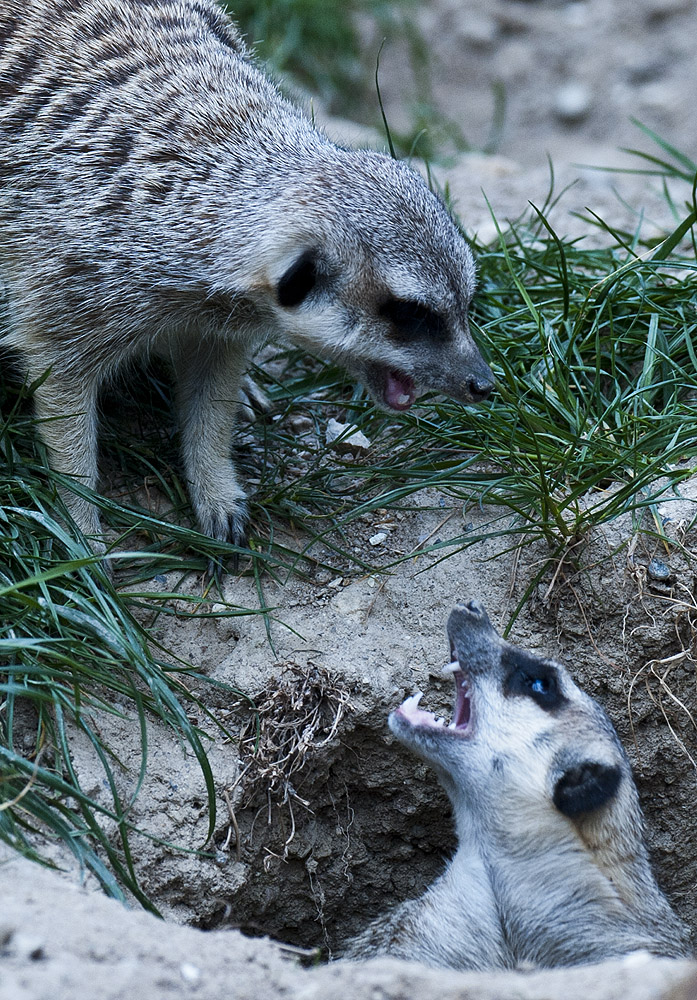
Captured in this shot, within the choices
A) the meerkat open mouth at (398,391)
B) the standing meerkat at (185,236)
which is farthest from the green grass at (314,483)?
the meerkat open mouth at (398,391)

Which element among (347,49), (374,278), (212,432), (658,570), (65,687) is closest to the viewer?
(65,687)

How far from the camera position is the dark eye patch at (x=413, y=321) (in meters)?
3.17

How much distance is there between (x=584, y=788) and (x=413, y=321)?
1.37m

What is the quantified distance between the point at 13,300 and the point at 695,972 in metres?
2.60

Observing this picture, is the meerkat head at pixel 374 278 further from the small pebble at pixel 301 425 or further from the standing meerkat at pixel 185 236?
the small pebble at pixel 301 425

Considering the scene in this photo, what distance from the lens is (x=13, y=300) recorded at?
3404 mm

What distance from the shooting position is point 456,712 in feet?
10.2

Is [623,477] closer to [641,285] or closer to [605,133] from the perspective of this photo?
[641,285]

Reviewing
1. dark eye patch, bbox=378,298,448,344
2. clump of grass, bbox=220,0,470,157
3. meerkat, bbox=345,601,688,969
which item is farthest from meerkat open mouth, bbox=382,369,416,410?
clump of grass, bbox=220,0,470,157

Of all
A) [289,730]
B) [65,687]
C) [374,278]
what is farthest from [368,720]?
[374,278]

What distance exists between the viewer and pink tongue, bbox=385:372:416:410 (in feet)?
10.9

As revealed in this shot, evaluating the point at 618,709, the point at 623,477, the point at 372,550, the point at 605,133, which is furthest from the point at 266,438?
the point at 605,133

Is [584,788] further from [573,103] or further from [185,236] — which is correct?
[573,103]

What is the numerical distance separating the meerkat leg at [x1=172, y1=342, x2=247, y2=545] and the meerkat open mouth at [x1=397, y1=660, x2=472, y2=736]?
0.88 meters
